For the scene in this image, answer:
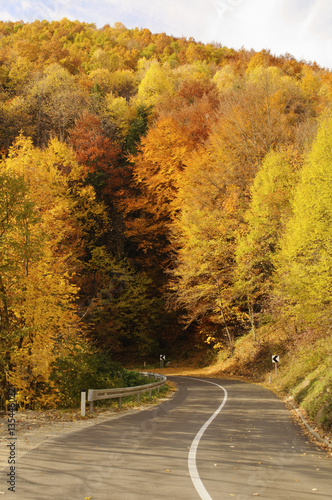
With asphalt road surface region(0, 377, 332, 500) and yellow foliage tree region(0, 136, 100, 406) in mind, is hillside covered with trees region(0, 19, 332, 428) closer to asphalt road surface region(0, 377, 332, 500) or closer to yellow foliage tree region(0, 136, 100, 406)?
yellow foliage tree region(0, 136, 100, 406)

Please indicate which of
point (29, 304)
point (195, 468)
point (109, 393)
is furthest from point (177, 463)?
point (29, 304)

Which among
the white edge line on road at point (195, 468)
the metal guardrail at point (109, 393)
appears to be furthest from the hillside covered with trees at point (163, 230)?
the white edge line on road at point (195, 468)

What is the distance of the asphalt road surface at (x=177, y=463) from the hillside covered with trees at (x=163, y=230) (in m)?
2.64

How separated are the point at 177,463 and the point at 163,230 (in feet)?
106

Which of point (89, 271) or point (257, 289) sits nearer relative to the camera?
point (257, 289)

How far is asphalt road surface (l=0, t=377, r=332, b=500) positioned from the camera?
5139 mm

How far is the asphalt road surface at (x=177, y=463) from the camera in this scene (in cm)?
514

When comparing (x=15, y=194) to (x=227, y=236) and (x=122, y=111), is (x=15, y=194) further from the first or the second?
(x=122, y=111)

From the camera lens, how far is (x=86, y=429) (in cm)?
967

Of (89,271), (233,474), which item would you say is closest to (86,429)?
(233,474)

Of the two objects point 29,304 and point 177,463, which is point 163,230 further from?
point 177,463

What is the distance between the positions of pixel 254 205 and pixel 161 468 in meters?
23.0

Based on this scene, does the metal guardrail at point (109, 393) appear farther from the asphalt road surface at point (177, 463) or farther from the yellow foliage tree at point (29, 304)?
the yellow foliage tree at point (29, 304)

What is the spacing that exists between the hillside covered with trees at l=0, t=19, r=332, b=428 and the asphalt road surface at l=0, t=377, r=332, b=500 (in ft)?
8.67
